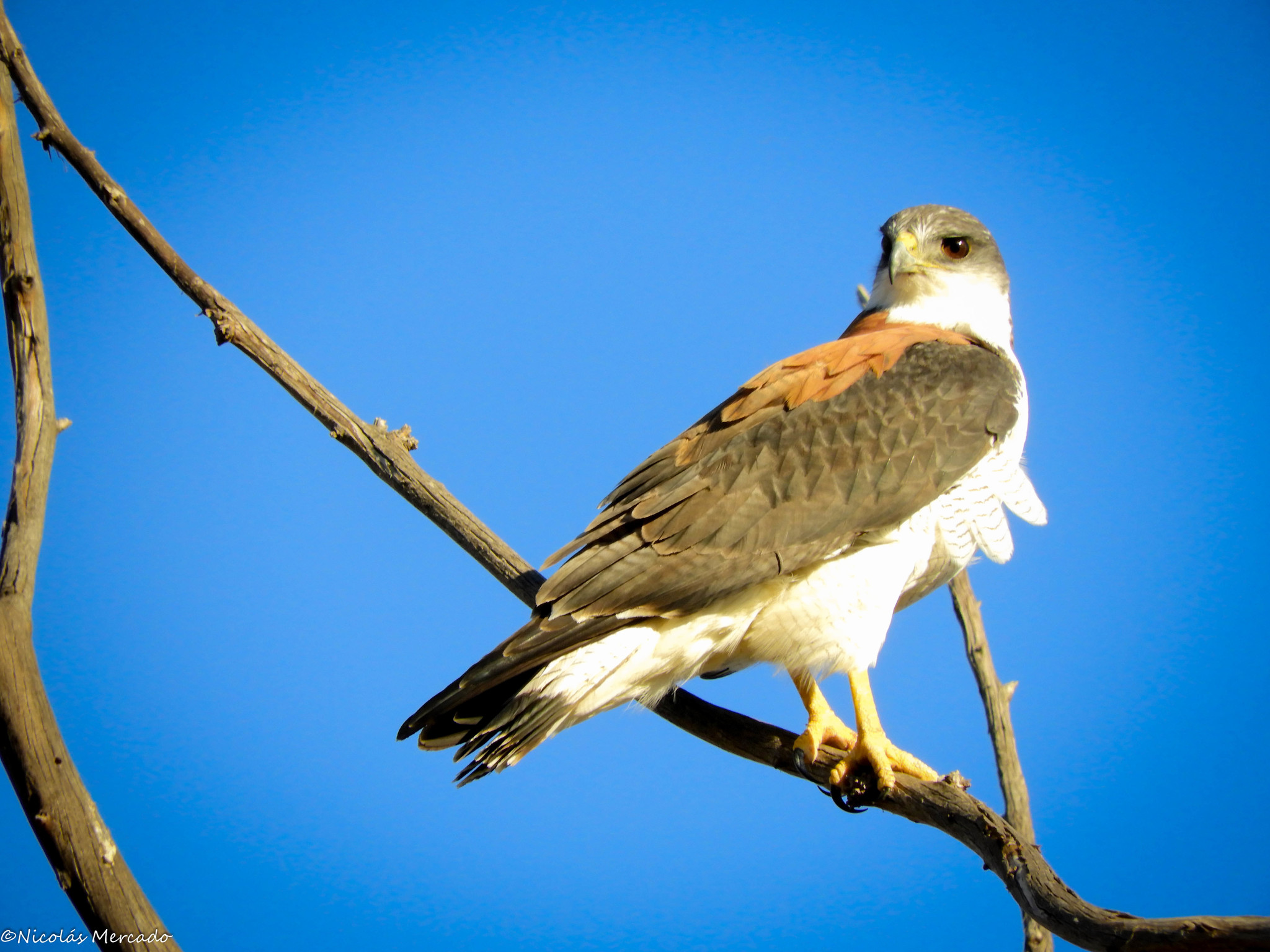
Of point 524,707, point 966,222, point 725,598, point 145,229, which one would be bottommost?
point 524,707

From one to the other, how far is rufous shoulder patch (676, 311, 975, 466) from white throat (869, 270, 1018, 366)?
0.58 feet

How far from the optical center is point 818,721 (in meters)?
2.57

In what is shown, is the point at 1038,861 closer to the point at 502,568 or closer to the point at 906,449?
the point at 906,449

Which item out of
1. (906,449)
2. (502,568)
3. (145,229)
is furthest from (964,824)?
(145,229)

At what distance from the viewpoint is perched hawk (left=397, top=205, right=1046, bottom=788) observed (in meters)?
2.19

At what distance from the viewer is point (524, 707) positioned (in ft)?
7.13

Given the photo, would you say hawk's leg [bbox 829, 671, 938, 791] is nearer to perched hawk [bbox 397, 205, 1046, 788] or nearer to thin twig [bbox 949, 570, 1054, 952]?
perched hawk [bbox 397, 205, 1046, 788]

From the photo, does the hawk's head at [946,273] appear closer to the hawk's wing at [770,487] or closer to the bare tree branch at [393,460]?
the hawk's wing at [770,487]

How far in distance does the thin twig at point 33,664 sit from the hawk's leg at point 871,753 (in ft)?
4.79

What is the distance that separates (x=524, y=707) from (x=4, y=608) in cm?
108

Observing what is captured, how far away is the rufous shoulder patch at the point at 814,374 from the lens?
2.64 meters

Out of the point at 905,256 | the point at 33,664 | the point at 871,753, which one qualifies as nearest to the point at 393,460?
the point at 33,664

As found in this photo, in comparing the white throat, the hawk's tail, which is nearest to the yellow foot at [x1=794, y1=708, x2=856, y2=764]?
the hawk's tail

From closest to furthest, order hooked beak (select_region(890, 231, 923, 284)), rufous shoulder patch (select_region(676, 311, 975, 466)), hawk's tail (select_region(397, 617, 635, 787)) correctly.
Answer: hawk's tail (select_region(397, 617, 635, 787)) < rufous shoulder patch (select_region(676, 311, 975, 466)) < hooked beak (select_region(890, 231, 923, 284))
